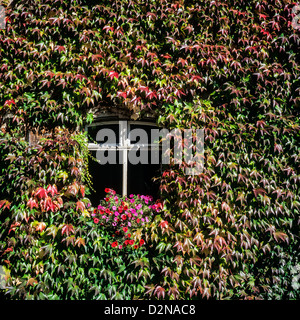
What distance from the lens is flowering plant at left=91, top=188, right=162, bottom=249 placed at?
10.2 ft

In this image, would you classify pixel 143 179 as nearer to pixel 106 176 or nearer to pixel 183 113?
pixel 106 176

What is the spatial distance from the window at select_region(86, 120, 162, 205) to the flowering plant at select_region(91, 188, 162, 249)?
339mm

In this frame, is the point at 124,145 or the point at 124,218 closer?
the point at 124,218

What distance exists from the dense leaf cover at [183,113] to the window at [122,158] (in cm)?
31

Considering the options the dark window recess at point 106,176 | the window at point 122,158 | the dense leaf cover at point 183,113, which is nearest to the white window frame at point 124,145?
the window at point 122,158

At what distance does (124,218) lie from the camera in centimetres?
309

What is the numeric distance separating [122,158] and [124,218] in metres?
0.87

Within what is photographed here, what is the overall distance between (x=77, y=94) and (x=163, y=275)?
8.25ft

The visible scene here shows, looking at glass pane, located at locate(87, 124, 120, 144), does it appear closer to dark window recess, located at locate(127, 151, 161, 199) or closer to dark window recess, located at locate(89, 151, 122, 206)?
dark window recess, located at locate(89, 151, 122, 206)

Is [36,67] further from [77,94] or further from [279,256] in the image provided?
[279,256]

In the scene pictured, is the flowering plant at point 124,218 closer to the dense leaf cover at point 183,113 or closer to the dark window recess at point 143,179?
the dense leaf cover at point 183,113

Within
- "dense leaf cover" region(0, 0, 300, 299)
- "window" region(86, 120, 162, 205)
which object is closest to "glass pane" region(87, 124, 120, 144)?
"window" region(86, 120, 162, 205)

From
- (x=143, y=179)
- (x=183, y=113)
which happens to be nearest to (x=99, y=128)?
(x=143, y=179)
